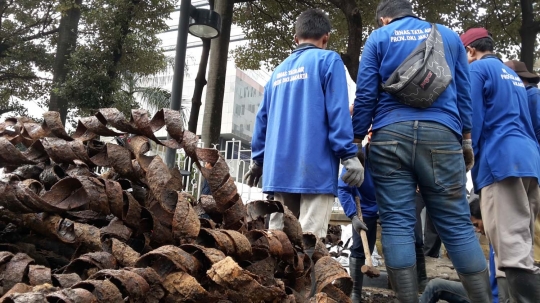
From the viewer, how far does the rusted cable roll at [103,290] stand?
616 millimetres

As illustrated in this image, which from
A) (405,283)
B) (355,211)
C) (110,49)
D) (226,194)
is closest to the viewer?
(226,194)

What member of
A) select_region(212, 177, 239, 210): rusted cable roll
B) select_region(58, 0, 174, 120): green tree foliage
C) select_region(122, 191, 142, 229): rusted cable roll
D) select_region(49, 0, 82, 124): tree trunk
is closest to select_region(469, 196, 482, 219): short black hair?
select_region(212, 177, 239, 210): rusted cable roll

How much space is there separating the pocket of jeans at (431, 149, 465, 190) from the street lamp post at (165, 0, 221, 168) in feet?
11.3

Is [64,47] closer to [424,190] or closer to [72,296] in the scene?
[424,190]

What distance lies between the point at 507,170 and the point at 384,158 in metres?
1.07

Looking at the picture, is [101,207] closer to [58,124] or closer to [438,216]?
[58,124]

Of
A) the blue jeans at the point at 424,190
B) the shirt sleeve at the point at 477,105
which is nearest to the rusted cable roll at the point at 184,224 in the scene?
the blue jeans at the point at 424,190

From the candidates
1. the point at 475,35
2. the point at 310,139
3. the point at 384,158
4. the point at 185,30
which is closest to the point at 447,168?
the point at 384,158

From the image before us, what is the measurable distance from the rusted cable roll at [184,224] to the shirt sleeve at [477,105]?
3.44 metres

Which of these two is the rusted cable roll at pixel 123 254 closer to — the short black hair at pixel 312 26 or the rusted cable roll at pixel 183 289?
the rusted cable roll at pixel 183 289

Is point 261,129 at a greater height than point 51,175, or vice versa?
point 261,129

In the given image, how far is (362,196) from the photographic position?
4871 mm

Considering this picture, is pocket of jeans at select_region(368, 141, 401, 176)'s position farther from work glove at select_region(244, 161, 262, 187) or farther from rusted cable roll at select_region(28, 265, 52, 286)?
rusted cable roll at select_region(28, 265, 52, 286)

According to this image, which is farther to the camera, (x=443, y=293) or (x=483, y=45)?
(x=483, y=45)
